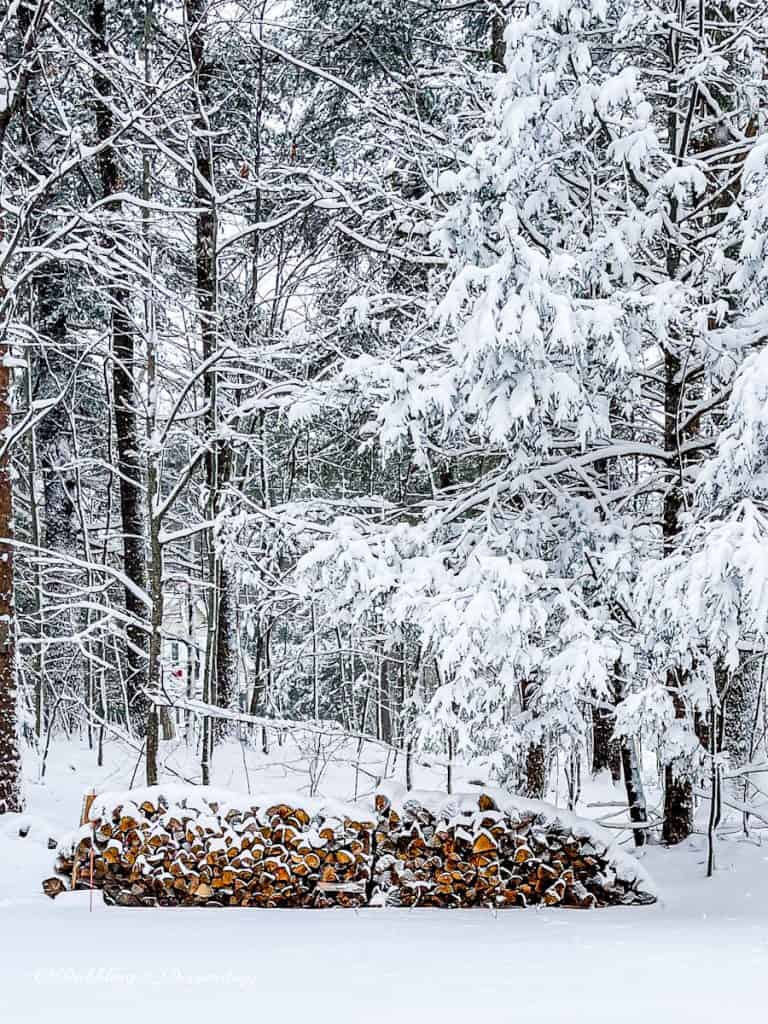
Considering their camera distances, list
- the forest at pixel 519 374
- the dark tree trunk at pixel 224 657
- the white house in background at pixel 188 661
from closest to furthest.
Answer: the forest at pixel 519 374, the white house in background at pixel 188 661, the dark tree trunk at pixel 224 657

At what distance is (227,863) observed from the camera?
5.25m

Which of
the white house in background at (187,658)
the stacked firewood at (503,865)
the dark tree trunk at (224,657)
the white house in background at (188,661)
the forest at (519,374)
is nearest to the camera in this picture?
the forest at (519,374)

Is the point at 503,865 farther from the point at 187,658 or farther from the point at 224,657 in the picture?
the point at 187,658

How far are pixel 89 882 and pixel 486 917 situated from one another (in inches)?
89.1

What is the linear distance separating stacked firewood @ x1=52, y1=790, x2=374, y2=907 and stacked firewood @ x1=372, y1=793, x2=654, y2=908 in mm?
191

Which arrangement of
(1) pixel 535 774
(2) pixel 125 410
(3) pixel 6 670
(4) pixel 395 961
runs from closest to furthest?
(4) pixel 395 961, (3) pixel 6 670, (1) pixel 535 774, (2) pixel 125 410

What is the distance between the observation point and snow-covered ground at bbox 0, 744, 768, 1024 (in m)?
3.20

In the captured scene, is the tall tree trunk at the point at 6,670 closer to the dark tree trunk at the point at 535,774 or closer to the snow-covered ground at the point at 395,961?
the snow-covered ground at the point at 395,961

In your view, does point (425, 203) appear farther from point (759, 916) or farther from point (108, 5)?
point (108, 5)

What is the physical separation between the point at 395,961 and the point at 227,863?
1.71m

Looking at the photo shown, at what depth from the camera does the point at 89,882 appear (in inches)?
206

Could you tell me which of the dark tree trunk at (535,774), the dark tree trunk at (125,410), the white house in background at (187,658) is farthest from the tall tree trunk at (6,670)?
the dark tree trunk at (535,774)

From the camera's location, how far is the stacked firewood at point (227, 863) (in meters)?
5.23

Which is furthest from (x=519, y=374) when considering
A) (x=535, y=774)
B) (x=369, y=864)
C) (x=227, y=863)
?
(x=535, y=774)
